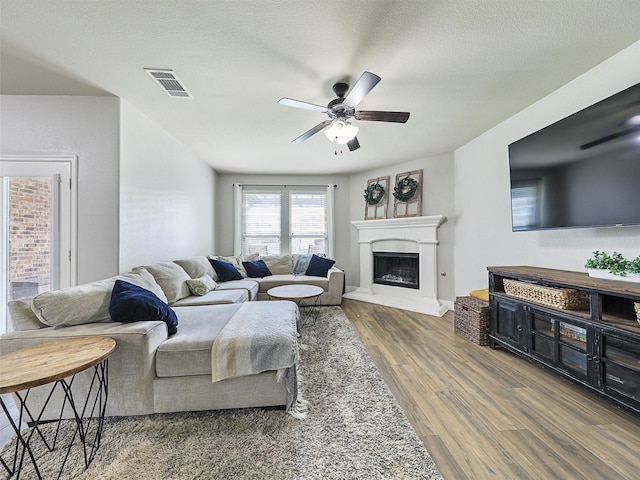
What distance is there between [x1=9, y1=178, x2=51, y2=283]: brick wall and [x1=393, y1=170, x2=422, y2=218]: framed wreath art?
461 centimetres

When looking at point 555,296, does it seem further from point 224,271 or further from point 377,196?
point 224,271

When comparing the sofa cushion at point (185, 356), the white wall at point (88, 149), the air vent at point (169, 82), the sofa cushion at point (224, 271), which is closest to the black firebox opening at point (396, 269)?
the sofa cushion at point (224, 271)

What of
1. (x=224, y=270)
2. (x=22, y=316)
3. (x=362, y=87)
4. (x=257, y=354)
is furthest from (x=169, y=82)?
(x=224, y=270)

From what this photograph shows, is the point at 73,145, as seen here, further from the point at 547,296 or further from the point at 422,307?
the point at 422,307

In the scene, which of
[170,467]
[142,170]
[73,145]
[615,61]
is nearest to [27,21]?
[73,145]

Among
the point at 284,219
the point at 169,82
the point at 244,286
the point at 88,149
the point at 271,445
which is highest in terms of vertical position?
the point at 169,82

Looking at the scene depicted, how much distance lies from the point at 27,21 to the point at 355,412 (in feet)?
10.7

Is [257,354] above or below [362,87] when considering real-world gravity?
below

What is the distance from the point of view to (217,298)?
318cm

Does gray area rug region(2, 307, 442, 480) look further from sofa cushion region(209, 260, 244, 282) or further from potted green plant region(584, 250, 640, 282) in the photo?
sofa cushion region(209, 260, 244, 282)

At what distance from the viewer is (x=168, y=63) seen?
205 centimetres

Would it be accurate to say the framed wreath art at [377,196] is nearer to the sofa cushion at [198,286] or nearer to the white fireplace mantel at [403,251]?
the white fireplace mantel at [403,251]

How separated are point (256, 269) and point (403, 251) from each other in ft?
8.87

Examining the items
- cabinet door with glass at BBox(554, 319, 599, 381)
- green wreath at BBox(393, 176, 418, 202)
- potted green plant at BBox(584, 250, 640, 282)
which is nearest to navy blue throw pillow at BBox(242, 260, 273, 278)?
green wreath at BBox(393, 176, 418, 202)
